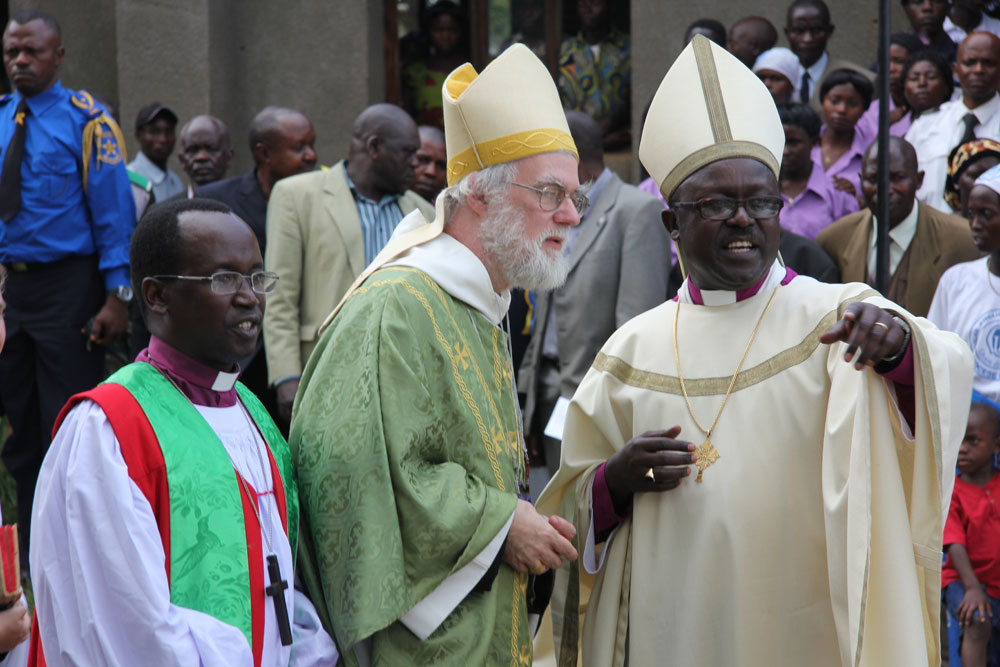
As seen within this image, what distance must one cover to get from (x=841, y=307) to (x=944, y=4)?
221 inches

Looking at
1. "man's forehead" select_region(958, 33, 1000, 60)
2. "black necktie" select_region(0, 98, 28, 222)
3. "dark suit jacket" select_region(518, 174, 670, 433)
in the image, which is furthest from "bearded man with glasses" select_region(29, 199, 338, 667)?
"man's forehead" select_region(958, 33, 1000, 60)

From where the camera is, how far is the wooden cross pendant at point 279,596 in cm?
292

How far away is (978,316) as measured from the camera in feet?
18.0

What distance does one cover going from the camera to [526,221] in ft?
11.7

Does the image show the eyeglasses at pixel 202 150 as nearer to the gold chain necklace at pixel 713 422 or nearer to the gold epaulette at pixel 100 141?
the gold epaulette at pixel 100 141

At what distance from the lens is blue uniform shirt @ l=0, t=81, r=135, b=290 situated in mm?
6539

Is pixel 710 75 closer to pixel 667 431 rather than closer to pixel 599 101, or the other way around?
pixel 667 431

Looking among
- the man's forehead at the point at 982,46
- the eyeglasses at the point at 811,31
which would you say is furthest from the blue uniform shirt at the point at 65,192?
the man's forehead at the point at 982,46

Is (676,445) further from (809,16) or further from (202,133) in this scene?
(809,16)

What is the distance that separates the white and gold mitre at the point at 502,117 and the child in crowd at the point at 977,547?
264 centimetres

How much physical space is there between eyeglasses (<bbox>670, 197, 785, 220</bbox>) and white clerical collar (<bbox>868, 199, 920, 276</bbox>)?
2.79 meters

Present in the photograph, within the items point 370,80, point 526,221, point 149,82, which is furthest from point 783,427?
point 149,82

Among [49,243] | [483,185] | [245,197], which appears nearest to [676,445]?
[483,185]

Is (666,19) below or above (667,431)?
above
